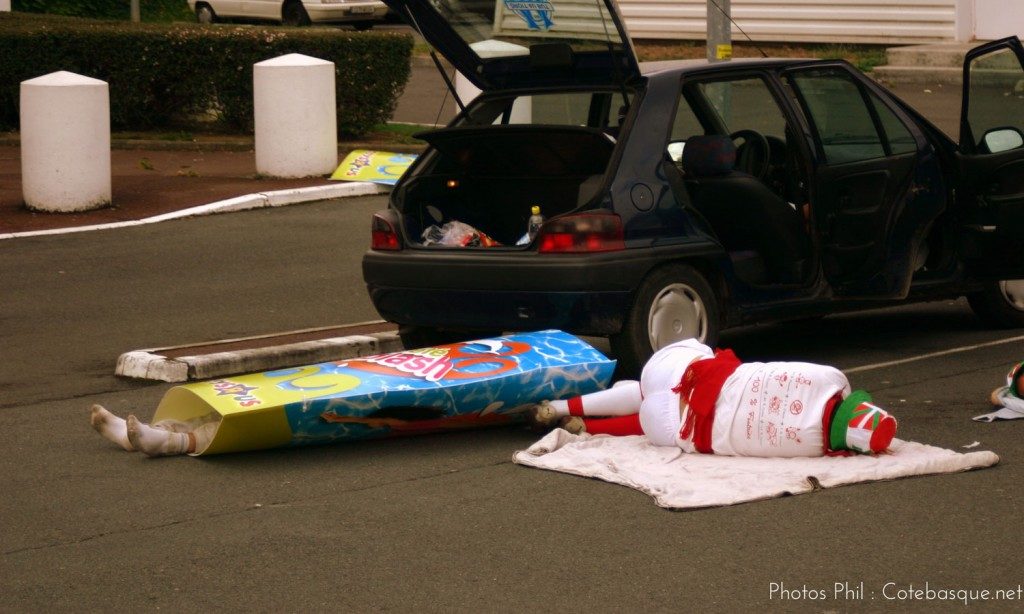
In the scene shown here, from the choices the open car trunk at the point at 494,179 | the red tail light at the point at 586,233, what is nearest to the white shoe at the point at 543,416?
the red tail light at the point at 586,233

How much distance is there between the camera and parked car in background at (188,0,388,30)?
101 ft

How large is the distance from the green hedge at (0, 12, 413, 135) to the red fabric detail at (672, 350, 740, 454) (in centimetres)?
1192

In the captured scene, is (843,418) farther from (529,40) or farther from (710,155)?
(529,40)

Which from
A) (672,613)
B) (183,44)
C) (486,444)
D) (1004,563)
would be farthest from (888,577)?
(183,44)

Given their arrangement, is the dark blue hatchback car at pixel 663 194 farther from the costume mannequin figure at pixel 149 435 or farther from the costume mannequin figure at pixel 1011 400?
the costume mannequin figure at pixel 149 435

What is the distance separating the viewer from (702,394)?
21.0 ft

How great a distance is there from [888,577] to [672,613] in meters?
0.77

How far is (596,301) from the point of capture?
7.37 m

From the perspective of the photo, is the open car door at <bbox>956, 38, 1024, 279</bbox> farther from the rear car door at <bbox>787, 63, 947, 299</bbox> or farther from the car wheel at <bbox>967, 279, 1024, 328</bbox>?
the car wheel at <bbox>967, 279, 1024, 328</bbox>

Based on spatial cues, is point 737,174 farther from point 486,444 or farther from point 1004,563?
point 1004,563

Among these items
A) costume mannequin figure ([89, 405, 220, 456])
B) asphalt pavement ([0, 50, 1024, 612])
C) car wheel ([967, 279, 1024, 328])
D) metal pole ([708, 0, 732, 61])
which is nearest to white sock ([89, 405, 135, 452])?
costume mannequin figure ([89, 405, 220, 456])

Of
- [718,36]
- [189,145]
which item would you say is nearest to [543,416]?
[718,36]

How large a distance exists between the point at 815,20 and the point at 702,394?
66.9ft

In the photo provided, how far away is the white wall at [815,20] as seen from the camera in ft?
80.0
